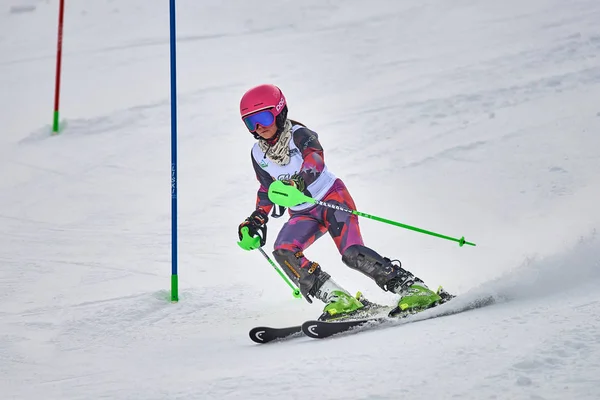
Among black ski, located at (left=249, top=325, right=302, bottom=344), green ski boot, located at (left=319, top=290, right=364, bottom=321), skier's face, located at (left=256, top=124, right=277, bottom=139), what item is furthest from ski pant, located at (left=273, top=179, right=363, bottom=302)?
skier's face, located at (left=256, top=124, right=277, bottom=139)

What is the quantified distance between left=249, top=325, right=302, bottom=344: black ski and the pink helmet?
131 centimetres

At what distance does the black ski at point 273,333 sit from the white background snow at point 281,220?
18cm

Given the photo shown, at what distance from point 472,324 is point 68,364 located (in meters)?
2.28

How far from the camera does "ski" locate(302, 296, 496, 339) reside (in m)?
4.46

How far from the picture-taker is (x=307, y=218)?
5.24 meters

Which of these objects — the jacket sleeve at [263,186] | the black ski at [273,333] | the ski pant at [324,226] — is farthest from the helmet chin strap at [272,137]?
the black ski at [273,333]

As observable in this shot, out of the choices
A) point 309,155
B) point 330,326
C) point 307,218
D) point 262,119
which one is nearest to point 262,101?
point 262,119

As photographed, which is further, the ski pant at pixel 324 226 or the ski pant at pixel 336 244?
the ski pant at pixel 324 226

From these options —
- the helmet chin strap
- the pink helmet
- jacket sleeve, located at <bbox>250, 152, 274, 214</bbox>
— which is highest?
the pink helmet

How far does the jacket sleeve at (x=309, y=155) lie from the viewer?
5.02 metres

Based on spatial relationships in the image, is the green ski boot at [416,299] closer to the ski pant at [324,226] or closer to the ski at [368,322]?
the ski at [368,322]

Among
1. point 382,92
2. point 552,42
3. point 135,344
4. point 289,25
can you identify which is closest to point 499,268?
point 135,344

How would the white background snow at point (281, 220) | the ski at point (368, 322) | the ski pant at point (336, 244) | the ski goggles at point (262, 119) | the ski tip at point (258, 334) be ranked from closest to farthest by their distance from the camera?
the white background snow at point (281, 220) → the ski at point (368, 322) → the ski tip at point (258, 334) → the ski pant at point (336, 244) → the ski goggles at point (262, 119)

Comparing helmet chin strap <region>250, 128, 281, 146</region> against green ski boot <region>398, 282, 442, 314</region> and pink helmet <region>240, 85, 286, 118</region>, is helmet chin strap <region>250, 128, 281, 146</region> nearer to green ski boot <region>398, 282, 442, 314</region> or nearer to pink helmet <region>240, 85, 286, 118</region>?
pink helmet <region>240, 85, 286, 118</region>
